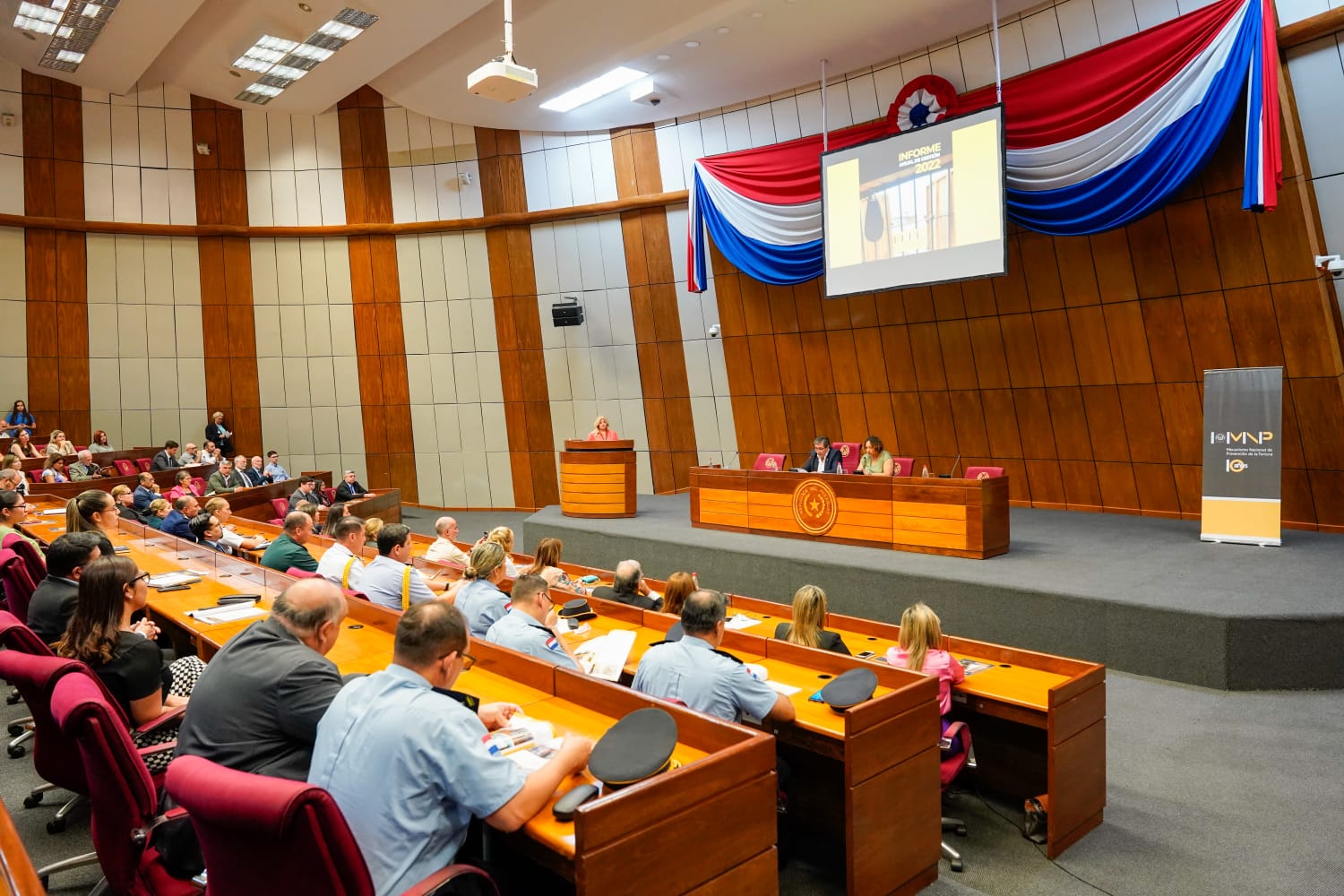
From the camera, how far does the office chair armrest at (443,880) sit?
1884 millimetres

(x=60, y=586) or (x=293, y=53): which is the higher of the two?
(x=293, y=53)

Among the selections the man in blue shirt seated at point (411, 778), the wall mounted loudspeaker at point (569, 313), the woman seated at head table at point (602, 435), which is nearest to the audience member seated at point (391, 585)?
the man in blue shirt seated at point (411, 778)


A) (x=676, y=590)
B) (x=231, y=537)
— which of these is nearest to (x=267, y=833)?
(x=676, y=590)

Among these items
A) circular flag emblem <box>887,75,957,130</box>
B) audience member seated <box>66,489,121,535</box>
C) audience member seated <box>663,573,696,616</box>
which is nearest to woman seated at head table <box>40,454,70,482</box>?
audience member seated <box>66,489,121,535</box>

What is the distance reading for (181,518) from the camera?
7.41m

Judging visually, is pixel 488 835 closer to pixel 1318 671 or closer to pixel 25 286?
pixel 1318 671

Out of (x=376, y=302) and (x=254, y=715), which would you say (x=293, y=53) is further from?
(x=254, y=715)

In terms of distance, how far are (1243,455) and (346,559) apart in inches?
260

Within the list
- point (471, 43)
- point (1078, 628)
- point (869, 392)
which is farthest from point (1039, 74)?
point (471, 43)

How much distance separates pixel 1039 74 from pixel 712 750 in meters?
8.50

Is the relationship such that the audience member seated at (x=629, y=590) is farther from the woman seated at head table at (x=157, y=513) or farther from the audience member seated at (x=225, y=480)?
the audience member seated at (x=225, y=480)

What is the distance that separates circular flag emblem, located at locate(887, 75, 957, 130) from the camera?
31.6ft

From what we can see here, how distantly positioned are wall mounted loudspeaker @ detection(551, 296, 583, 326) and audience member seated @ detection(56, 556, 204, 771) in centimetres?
1050

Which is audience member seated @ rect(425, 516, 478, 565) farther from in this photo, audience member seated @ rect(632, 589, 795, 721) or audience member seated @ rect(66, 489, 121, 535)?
audience member seated @ rect(632, 589, 795, 721)
